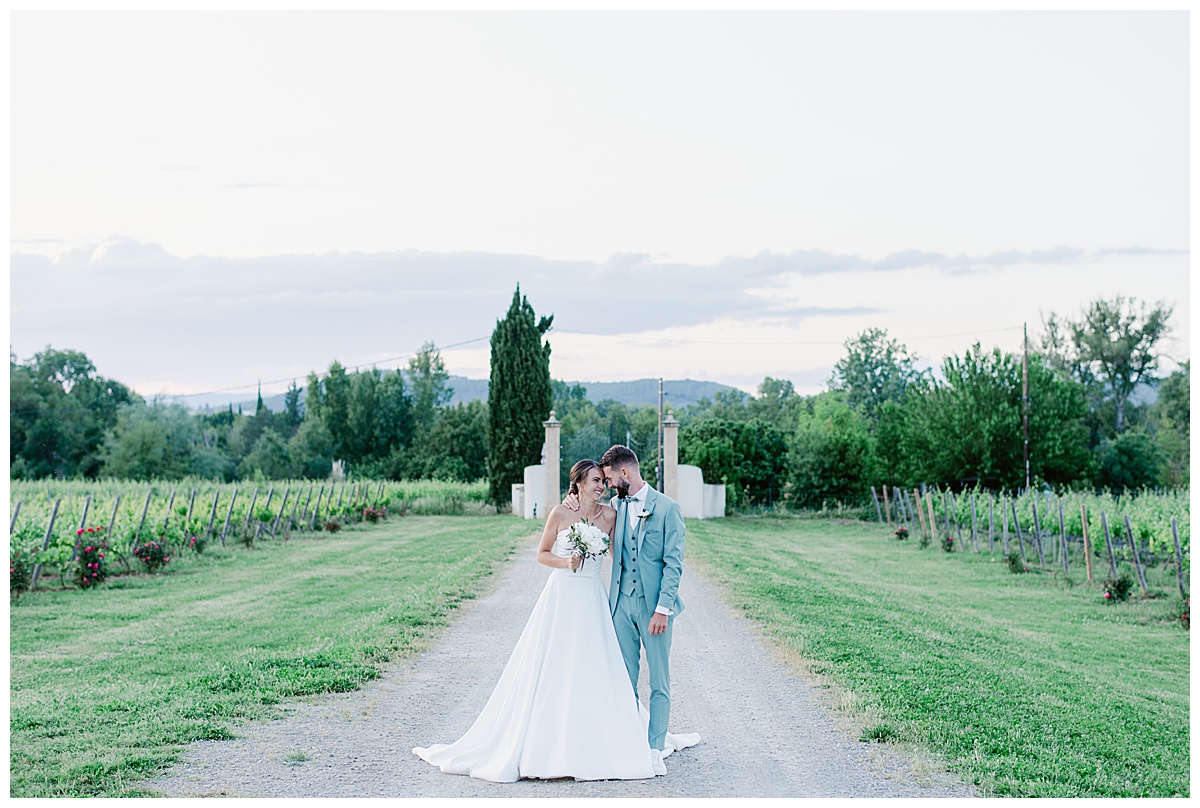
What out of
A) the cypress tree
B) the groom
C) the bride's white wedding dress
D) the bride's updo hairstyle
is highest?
the cypress tree

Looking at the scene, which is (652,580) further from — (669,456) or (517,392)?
(517,392)

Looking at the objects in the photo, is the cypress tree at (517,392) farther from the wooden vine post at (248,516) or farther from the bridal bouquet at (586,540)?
the bridal bouquet at (586,540)

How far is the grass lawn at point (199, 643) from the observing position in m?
6.61

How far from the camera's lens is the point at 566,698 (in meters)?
6.16

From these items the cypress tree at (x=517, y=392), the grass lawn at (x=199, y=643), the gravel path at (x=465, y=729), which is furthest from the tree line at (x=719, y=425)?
the gravel path at (x=465, y=729)

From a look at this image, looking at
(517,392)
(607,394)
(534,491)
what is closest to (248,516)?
(534,491)

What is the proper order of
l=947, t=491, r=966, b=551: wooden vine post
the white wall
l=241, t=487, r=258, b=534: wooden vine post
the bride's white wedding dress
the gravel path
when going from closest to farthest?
the gravel path → the bride's white wedding dress → l=241, t=487, r=258, b=534: wooden vine post → l=947, t=491, r=966, b=551: wooden vine post → the white wall

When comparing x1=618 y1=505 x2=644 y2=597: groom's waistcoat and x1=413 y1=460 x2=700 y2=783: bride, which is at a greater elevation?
x1=618 y1=505 x2=644 y2=597: groom's waistcoat

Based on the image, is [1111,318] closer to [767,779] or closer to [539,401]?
[539,401]

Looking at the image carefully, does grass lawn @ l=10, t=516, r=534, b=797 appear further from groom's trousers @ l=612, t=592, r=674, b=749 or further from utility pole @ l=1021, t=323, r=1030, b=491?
utility pole @ l=1021, t=323, r=1030, b=491

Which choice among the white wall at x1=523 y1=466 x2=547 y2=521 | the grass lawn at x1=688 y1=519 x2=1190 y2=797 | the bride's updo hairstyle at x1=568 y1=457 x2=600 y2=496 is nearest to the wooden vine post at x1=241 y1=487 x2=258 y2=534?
the white wall at x1=523 y1=466 x2=547 y2=521

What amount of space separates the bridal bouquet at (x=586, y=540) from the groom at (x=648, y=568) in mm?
157

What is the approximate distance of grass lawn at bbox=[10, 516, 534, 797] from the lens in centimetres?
661

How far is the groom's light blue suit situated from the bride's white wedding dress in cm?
14
